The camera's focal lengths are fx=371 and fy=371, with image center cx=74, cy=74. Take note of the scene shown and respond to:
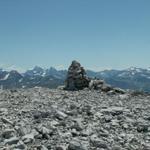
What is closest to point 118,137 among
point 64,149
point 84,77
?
point 64,149

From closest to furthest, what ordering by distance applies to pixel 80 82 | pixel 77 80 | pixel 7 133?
pixel 7 133
pixel 77 80
pixel 80 82

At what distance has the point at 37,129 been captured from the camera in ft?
59.4

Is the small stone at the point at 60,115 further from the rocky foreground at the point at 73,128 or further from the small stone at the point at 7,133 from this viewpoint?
the small stone at the point at 7,133

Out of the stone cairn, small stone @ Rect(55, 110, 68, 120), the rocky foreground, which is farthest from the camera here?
the stone cairn

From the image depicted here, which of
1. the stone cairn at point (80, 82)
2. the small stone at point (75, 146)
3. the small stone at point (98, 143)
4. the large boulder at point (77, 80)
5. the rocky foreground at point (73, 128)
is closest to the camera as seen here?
the small stone at point (75, 146)

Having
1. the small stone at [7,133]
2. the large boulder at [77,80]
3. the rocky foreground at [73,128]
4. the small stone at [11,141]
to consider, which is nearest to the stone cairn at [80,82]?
the large boulder at [77,80]

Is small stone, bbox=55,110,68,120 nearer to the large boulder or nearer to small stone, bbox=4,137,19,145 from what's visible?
small stone, bbox=4,137,19,145

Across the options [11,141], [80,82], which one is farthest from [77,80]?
[11,141]

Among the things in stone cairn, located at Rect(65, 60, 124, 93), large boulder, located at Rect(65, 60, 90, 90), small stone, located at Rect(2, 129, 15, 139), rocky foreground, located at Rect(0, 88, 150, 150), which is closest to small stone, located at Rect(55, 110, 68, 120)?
rocky foreground, located at Rect(0, 88, 150, 150)

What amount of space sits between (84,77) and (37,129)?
92.9 ft

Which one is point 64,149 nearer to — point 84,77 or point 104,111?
point 104,111

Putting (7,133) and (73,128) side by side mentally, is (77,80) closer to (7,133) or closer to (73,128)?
(73,128)

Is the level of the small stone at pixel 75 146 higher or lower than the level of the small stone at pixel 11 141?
lower

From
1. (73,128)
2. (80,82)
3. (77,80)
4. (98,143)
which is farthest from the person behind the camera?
(80,82)
